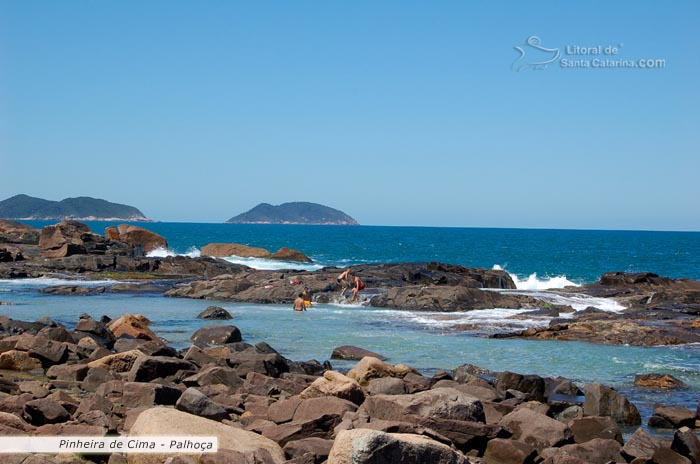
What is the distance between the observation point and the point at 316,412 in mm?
11258

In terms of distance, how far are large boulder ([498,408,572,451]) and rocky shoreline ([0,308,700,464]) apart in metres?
0.02

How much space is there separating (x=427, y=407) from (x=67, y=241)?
2070 inches

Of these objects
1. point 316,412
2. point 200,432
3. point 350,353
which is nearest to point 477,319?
point 350,353

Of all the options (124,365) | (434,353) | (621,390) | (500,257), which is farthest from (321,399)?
(500,257)

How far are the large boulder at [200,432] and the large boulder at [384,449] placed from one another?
143 cm

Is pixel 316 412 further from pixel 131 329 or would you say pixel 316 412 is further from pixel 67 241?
pixel 67 241

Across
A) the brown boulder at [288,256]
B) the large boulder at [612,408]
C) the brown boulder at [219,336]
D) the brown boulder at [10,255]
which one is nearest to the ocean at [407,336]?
the brown boulder at [219,336]

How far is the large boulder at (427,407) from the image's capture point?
11320mm

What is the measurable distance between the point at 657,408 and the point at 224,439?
330 inches

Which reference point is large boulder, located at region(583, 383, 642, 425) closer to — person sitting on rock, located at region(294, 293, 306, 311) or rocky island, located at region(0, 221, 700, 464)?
rocky island, located at region(0, 221, 700, 464)

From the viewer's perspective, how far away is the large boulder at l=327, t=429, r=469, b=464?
7.61 m

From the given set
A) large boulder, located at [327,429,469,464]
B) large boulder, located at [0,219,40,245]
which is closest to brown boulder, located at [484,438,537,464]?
large boulder, located at [327,429,469,464]

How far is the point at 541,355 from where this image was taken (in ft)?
73.7

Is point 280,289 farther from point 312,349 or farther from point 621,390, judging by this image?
point 621,390
